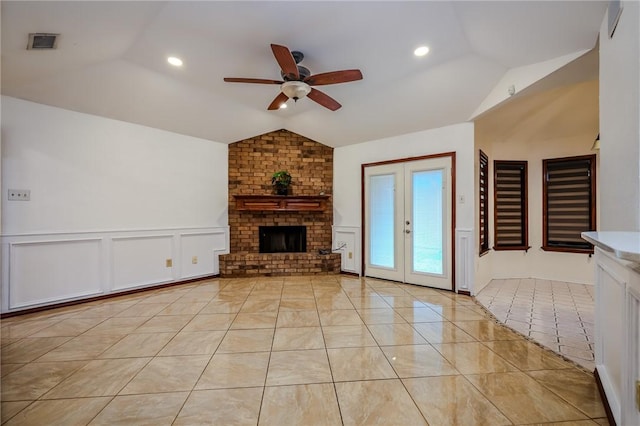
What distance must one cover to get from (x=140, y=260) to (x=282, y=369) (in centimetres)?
306

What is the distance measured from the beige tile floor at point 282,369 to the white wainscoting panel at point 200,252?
1274 millimetres

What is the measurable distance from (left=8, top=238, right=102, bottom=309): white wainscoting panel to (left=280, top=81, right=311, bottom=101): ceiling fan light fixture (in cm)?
305

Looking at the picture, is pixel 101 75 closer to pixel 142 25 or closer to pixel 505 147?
pixel 142 25

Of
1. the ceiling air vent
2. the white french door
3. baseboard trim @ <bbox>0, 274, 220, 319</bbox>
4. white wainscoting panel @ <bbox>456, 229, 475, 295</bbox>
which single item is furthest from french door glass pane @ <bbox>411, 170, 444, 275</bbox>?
the ceiling air vent

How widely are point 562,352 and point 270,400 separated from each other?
226cm

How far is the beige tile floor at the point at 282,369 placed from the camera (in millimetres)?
1537

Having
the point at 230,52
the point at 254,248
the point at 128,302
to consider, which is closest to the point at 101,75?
the point at 230,52

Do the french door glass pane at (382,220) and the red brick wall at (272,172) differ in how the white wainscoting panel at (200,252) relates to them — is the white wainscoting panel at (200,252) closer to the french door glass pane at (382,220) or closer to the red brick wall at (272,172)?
the red brick wall at (272,172)

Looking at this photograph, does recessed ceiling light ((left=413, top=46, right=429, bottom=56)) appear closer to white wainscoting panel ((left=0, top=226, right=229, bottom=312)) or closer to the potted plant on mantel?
the potted plant on mantel

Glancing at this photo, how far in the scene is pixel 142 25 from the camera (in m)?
2.46

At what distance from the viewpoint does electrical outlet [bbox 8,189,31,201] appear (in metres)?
2.97

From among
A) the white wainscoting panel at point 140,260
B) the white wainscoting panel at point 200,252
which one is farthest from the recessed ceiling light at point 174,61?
the white wainscoting panel at point 200,252

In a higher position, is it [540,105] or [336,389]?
[540,105]

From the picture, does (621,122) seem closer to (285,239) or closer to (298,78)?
(298,78)
